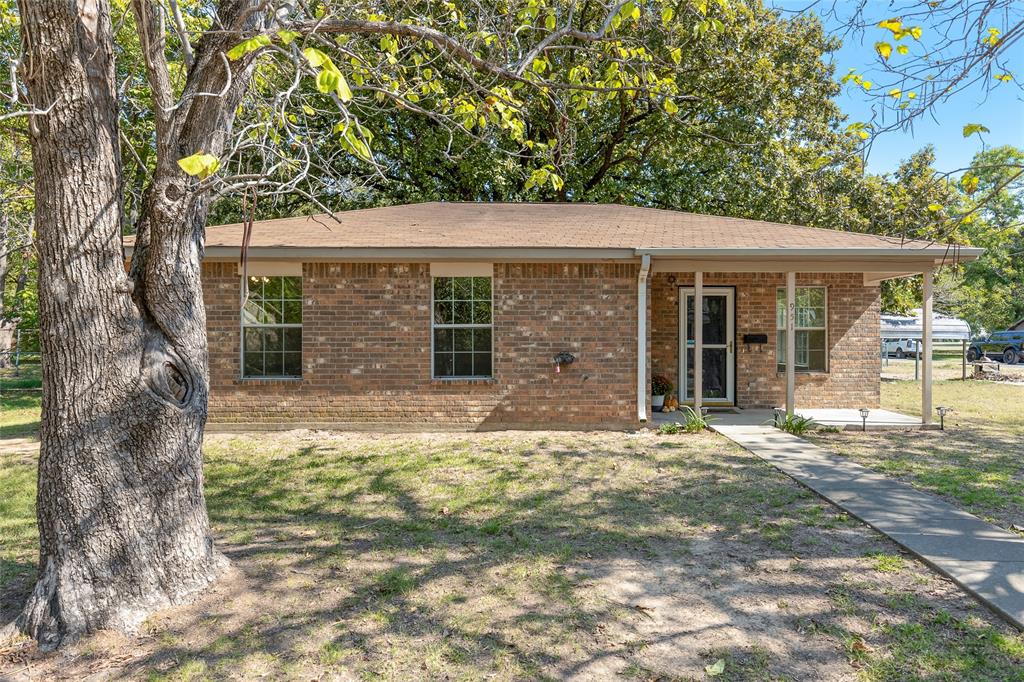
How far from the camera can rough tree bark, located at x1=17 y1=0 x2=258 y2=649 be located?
→ 10.9 feet

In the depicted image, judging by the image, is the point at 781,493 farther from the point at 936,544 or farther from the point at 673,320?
the point at 673,320

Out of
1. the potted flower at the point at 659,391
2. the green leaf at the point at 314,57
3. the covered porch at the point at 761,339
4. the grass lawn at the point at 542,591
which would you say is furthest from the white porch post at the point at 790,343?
the green leaf at the point at 314,57

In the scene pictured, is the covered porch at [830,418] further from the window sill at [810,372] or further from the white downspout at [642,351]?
the window sill at [810,372]

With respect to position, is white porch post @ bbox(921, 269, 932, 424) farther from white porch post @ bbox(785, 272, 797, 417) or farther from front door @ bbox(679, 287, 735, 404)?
front door @ bbox(679, 287, 735, 404)

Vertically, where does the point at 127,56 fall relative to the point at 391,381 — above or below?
above

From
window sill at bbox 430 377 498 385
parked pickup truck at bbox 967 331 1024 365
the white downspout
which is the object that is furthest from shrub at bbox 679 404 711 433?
parked pickup truck at bbox 967 331 1024 365

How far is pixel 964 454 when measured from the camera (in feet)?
24.7

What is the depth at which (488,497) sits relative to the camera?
579 cm

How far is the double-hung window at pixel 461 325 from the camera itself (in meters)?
9.27

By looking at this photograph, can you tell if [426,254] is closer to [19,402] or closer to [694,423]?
[694,423]

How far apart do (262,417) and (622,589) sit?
23.0 ft

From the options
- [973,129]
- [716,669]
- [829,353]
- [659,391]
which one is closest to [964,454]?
[829,353]

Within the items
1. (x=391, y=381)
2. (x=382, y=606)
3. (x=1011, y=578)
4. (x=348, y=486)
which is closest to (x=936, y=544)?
(x=1011, y=578)

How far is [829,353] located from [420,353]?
25.0ft
